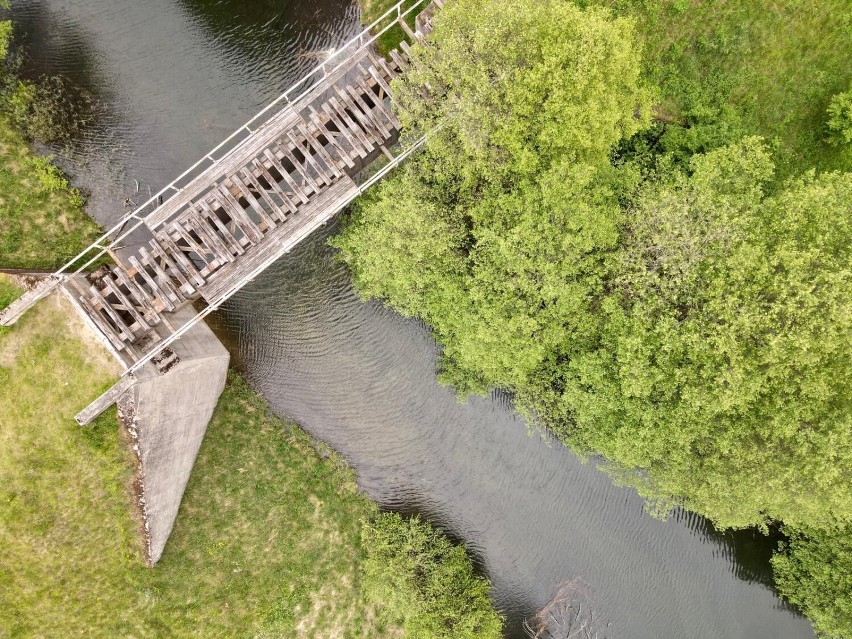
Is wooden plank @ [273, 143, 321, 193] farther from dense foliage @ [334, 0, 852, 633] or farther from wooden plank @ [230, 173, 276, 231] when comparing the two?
dense foliage @ [334, 0, 852, 633]

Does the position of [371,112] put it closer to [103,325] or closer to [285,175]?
[285,175]

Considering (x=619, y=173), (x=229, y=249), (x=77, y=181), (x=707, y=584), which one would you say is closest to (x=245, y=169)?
(x=229, y=249)

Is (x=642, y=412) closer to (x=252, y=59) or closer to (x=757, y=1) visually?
(x=757, y=1)

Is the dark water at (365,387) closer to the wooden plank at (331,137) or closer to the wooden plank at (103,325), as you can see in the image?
the wooden plank at (331,137)

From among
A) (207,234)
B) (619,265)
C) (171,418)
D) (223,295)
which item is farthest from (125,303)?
(619,265)

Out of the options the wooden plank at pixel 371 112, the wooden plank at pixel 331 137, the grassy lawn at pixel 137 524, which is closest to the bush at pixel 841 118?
the wooden plank at pixel 371 112
